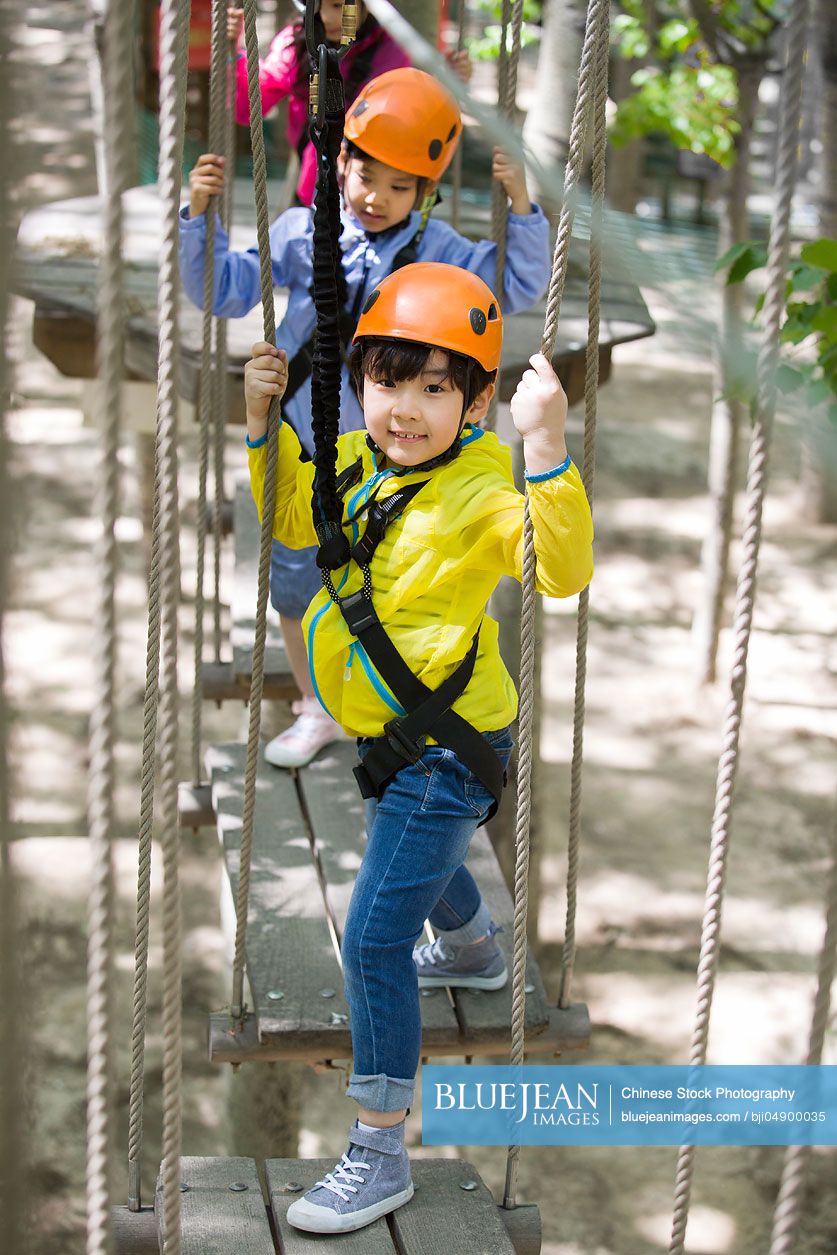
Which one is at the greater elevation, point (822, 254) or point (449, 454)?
point (822, 254)

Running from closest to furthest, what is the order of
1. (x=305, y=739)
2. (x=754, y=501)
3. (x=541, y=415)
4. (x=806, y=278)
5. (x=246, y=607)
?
(x=754, y=501), (x=541, y=415), (x=806, y=278), (x=305, y=739), (x=246, y=607)

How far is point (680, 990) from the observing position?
661cm

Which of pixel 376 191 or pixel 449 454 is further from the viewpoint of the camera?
pixel 376 191

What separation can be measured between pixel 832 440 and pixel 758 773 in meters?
6.89

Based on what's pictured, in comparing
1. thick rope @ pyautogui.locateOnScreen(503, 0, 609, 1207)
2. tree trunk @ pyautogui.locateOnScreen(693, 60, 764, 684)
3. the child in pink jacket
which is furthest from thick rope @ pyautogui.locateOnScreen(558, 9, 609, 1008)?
tree trunk @ pyautogui.locateOnScreen(693, 60, 764, 684)

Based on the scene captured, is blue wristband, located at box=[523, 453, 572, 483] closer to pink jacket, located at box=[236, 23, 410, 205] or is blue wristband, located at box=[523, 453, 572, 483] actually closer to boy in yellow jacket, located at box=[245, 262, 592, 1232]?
boy in yellow jacket, located at box=[245, 262, 592, 1232]

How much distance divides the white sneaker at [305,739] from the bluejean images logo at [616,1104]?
78cm

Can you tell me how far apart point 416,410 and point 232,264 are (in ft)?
3.18

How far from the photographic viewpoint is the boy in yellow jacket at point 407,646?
2.22m

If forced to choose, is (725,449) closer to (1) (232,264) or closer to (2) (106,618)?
(1) (232,264)

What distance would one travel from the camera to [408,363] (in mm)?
2209

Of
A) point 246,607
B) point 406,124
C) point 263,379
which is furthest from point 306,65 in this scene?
point 263,379

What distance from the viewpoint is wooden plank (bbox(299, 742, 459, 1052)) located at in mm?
2600

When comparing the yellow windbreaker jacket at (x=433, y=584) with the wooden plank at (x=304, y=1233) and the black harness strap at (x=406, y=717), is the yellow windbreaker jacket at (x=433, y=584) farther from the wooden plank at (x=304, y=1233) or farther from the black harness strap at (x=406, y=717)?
the wooden plank at (x=304, y=1233)
